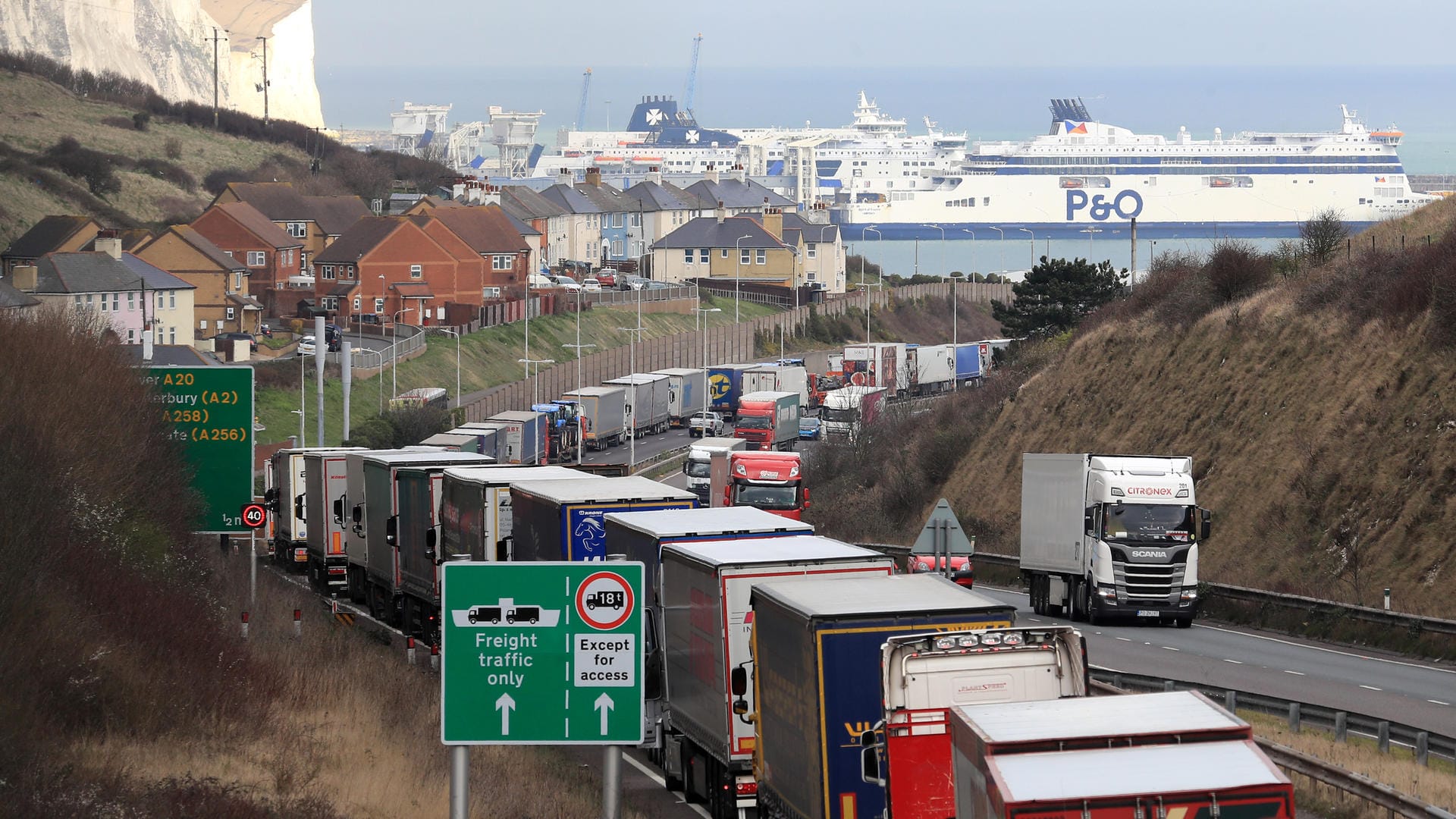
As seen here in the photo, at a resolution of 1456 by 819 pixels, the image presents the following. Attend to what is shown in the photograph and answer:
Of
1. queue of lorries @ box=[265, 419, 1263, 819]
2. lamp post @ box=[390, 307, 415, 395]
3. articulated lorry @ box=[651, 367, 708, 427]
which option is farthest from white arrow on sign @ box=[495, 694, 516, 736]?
articulated lorry @ box=[651, 367, 708, 427]

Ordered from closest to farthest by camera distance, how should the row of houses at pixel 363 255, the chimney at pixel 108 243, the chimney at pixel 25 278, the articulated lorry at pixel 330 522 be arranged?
1. the articulated lorry at pixel 330 522
2. the chimney at pixel 25 278
3. the chimney at pixel 108 243
4. the row of houses at pixel 363 255

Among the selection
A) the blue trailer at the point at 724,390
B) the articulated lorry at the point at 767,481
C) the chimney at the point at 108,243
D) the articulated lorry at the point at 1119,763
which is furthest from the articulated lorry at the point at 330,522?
the blue trailer at the point at 724,390

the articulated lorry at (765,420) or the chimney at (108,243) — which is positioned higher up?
the chimney at (108,243)

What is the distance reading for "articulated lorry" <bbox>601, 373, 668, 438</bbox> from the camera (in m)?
81.8

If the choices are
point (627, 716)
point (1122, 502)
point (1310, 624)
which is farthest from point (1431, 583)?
point (627, 716)

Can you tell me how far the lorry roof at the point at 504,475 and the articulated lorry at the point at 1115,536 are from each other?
Answer: 8483 millimetres

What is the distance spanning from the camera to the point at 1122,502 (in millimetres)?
29875

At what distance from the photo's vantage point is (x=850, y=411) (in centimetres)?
7419

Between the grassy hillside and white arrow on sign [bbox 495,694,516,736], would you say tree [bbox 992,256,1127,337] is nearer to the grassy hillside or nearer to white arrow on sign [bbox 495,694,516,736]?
the grassy hillside

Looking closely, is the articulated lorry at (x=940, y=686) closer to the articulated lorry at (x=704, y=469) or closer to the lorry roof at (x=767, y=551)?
the lorry roof at (x=767, y=551)

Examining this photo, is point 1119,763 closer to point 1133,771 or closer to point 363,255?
point 1133,771

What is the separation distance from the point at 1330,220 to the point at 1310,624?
25.4 metres

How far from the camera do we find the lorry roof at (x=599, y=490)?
22.2 meters

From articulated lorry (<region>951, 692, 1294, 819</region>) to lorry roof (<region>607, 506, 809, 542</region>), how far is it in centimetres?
833
